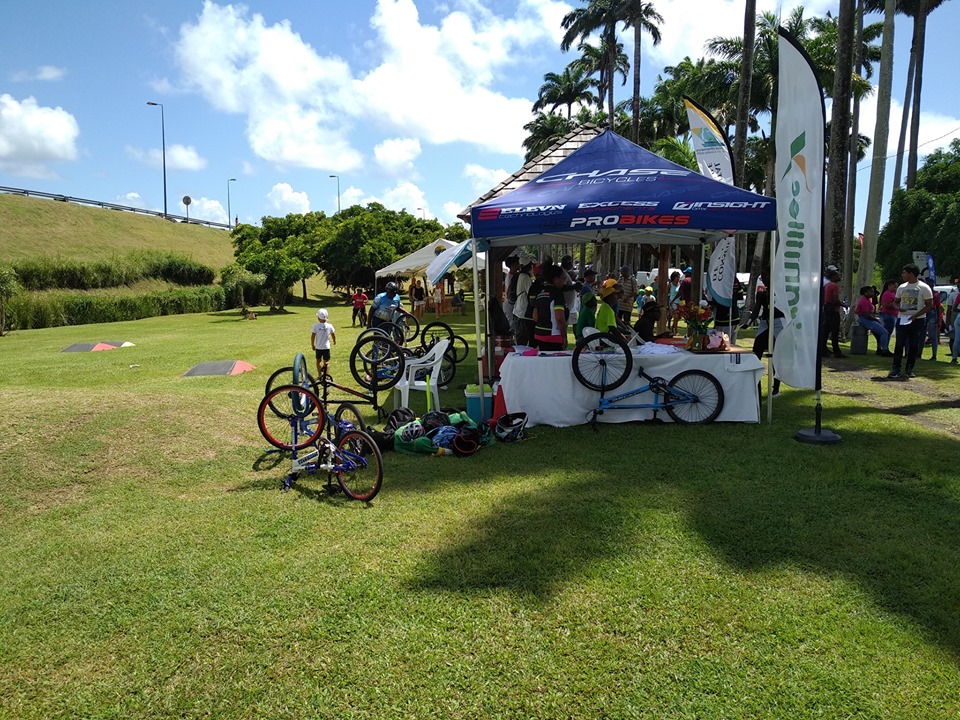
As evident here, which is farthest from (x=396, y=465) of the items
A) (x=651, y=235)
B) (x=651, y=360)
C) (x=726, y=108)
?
(x=726, y=108)

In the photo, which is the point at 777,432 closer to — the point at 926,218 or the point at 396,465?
the point at 396,465

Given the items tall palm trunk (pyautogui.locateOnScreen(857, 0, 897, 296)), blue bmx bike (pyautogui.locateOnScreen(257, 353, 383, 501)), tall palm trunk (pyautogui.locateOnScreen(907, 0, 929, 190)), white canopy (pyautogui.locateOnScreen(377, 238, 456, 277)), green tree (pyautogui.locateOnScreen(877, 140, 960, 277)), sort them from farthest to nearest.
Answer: tall palm trunk (pyautogui.locateOnScreen(907, 0, 929, 190)) < green tree (pyautogui.locateOnScreen(877, 140, 960, 277)) < white canopy (pyautogui.locateOnScreen(377, 238, 456, 277)) < tall palm trunk (pyautogui.locateOnScreen(857, 0, 897, 296)) < blue bmx bike (pyautogui.locateOnScreen(257, 353, 383, 501))

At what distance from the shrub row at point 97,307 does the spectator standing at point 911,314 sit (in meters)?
32.4

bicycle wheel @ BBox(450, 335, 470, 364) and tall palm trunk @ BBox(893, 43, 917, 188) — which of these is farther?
tall palm trunk @ BBox(893, 43, 917, 188)

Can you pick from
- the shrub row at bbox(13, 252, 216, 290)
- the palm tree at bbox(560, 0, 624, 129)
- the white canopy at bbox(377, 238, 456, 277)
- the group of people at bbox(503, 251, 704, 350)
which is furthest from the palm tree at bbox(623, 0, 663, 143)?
the shrub row at bbox(13, 252, 216, 290)

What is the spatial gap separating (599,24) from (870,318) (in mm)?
29926

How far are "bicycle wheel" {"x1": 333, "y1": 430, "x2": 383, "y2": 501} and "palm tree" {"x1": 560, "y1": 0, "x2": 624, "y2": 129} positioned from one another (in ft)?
112

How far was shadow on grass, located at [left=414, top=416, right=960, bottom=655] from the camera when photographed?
13.0ft

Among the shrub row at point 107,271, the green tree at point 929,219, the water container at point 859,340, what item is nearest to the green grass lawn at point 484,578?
the water container at point 859,340

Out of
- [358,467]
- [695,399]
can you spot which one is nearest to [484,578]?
[358,467]

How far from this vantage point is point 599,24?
36875mm

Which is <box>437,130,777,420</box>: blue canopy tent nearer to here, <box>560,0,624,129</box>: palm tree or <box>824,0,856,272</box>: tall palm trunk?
<box>824,0,856,272</box>: tall palm trunk

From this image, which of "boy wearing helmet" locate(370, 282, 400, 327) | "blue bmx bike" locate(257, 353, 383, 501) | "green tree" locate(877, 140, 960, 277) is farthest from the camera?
"green tree" locate(877, 140, 960, 277)

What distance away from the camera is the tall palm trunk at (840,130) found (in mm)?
14500
